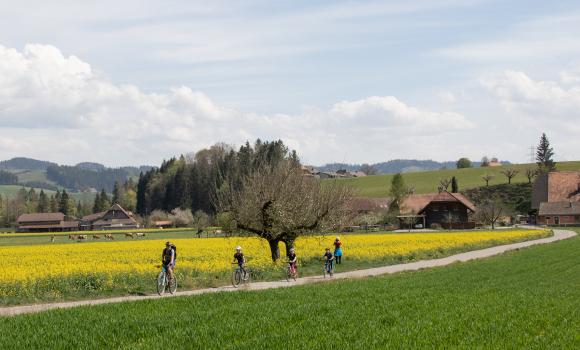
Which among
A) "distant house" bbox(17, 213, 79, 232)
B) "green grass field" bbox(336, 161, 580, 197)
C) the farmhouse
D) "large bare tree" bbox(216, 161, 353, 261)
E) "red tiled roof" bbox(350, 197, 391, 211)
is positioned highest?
"green grass field" bbox(336, 161, 580, 197)

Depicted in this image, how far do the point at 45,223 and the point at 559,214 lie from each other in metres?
115

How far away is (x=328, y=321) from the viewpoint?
17.1 meters

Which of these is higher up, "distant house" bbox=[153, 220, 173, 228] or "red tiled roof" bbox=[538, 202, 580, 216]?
"red tiled roof" bbox=[538, 202, 580, 216]

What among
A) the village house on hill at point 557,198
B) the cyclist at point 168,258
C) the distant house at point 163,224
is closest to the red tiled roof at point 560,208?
the village house on hill at point 557,198

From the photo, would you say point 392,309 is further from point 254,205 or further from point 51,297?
point 254,205

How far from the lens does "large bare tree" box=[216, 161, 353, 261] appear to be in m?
40.6

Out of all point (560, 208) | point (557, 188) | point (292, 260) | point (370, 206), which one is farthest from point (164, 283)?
point (557, 188)

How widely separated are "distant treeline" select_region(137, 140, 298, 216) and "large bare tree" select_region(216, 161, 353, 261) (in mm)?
91043

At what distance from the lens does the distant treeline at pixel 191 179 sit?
14325cm

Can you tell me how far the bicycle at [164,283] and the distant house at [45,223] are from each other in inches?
6052

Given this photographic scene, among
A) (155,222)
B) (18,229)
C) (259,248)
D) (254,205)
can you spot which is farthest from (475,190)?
(254,205)

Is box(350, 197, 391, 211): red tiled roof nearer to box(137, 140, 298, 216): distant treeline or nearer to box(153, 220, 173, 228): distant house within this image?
box(137, 140, 298, 216): distant treeline

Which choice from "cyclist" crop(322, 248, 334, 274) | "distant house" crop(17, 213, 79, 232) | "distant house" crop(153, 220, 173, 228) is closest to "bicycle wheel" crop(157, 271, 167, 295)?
"cyclist" crop(322, 248, 334, 274)

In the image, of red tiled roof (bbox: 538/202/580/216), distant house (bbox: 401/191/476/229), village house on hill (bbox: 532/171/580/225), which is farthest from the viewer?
village house on hill (bbox: 532/171/580/225)
